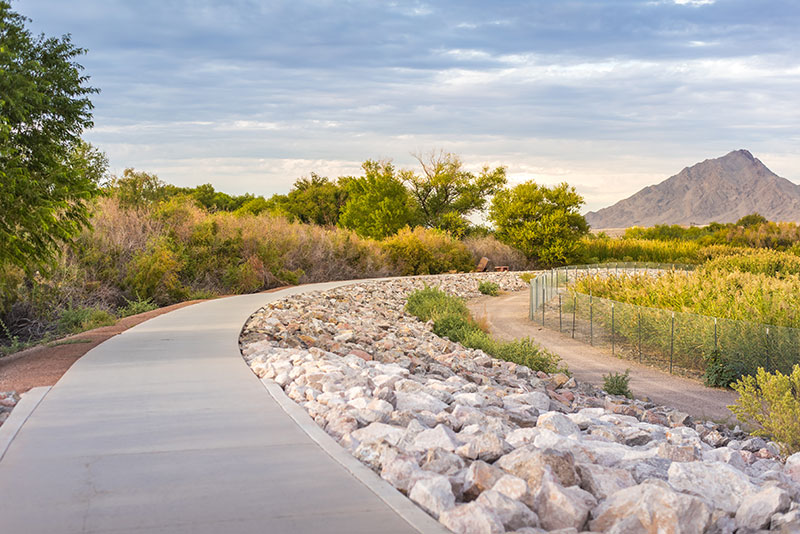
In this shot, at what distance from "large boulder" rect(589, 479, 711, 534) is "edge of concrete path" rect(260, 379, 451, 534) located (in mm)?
986

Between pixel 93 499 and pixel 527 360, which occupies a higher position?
pixel 93 499

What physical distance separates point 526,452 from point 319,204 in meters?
74.3

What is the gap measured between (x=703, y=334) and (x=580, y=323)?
21.8 ft

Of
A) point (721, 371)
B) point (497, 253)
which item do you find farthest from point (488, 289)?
point (721, 371)

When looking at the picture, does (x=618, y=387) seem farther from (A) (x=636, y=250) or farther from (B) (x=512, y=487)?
(A) (x=636, y=250)

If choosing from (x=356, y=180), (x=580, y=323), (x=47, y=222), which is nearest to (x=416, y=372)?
(x=47, y=222)

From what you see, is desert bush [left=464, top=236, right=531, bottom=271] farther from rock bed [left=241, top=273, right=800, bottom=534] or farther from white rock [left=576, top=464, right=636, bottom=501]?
white rock [left=576, top=464, right=636, bottom=501]

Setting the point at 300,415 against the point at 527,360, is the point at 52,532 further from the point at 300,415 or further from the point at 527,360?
the point at 527,360

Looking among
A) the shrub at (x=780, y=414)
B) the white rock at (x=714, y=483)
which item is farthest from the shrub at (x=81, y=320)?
the white rock at (x=714, y=483)

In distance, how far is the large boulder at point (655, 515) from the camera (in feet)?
14.4

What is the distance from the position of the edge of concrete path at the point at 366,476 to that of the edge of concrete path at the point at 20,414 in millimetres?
2512

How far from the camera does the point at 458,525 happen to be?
178 inches

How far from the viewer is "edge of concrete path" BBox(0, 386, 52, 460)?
673 centimetres

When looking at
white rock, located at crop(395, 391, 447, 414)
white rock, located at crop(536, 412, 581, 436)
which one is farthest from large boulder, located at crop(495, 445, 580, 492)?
white rock, located at crop(395, 391, 447, 414)
